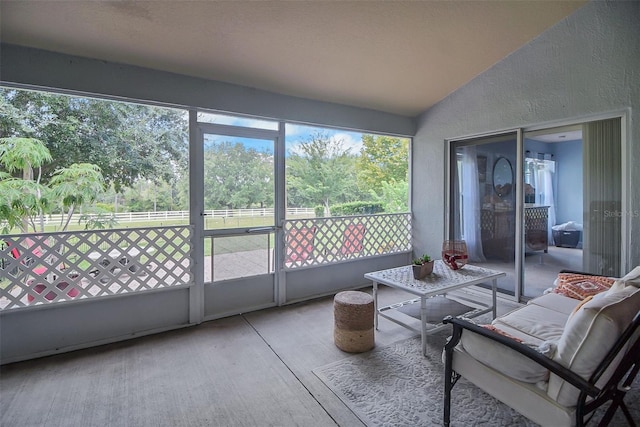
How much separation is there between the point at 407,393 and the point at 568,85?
306 cm

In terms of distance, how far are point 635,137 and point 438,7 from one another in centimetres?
194

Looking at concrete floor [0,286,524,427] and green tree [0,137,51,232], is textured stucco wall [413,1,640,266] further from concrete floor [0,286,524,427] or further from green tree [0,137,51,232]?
green tree [0,137,51,232]

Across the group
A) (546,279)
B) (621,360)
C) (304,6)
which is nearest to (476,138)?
(546,279)

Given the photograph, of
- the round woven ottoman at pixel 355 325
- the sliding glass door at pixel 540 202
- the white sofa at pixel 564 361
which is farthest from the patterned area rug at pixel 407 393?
the sliding glass door at pixel 540 202

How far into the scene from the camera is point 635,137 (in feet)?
8.38

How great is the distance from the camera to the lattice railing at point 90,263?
7.78 ft

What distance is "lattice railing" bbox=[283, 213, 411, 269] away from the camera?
364cm

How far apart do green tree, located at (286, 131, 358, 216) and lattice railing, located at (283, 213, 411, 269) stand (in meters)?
1.04

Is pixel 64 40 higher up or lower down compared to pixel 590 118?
higher up

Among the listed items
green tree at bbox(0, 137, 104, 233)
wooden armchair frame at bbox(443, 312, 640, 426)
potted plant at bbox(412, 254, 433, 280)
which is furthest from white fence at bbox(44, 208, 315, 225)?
wooden armchair frame at bbox(443, 312, 640, 426)

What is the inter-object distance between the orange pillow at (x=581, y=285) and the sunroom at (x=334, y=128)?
0.54 m

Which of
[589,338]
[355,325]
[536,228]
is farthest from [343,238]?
[589,338]

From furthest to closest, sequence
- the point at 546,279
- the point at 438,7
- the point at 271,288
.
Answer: the point at 271,288 < the point at 546,279 < the point at 438,7

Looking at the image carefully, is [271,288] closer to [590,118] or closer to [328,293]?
[328,293]
